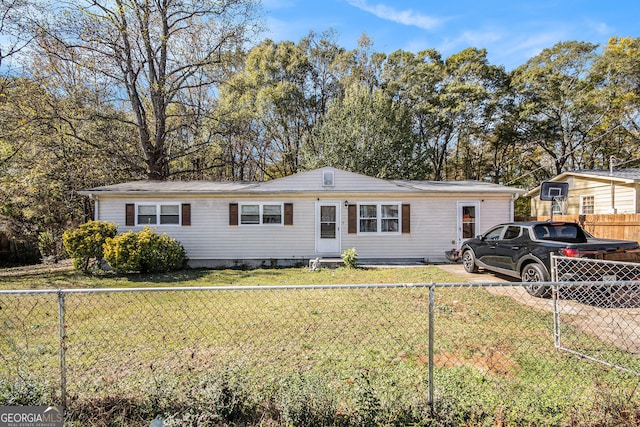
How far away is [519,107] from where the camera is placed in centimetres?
2327

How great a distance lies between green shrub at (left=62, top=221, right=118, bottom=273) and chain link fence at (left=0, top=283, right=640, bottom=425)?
4.04 meters

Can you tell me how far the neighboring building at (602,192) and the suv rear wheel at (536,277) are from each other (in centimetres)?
915

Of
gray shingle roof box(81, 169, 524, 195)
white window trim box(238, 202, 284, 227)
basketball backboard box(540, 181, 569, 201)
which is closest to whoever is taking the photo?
basketball backboard box(540, 181, 569, 201)

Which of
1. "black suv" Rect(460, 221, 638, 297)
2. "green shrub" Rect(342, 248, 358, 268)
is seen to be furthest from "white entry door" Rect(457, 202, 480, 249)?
"green shrub" Rect(342, 248, 358, 268)

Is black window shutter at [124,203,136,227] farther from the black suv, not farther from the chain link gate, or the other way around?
the chain link gate

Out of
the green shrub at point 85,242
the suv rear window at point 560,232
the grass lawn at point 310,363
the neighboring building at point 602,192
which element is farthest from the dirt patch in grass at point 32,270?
the neighboring building at point 602,192

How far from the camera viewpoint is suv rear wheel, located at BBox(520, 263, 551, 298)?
21.8 feet

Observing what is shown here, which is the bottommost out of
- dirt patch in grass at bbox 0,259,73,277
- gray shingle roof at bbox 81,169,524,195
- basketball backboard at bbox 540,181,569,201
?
dirt patch in grass at bbox 0,259,73,277

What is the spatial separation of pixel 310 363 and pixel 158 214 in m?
10.3

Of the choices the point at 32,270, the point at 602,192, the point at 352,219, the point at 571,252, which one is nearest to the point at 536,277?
the point at 571,252

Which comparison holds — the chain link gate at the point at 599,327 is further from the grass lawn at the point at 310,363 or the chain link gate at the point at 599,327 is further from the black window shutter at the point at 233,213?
the black window shutter at the point at 233,213

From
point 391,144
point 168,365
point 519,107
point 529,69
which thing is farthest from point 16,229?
point 529,69

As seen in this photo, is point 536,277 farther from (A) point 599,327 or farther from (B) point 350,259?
(B) point 350,259

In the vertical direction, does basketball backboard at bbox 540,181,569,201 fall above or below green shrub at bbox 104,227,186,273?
above
